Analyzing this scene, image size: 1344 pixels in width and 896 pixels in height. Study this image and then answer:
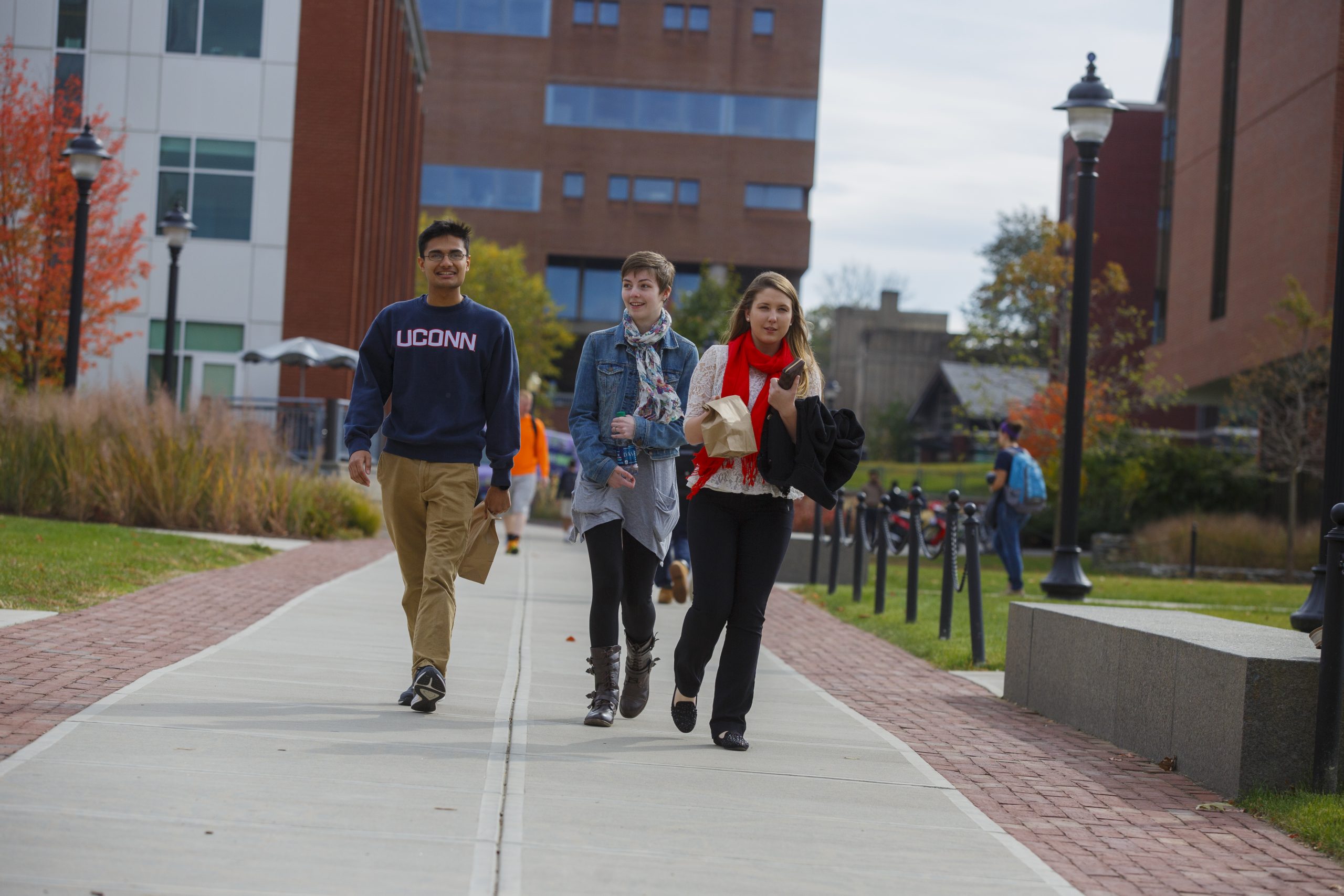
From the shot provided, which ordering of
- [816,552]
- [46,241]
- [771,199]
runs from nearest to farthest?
[816,552]
[46,241]
[771,199]

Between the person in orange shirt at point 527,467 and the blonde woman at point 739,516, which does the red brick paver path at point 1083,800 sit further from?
the person in orange shirt at point 527,467

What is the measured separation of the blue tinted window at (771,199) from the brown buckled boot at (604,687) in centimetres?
5136

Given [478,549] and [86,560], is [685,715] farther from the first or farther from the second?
[86,560]

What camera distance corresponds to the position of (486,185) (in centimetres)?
5706

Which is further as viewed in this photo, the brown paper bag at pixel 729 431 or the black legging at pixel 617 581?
the black legging at pixel 617 581

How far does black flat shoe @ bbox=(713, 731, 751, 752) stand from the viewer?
231 inches

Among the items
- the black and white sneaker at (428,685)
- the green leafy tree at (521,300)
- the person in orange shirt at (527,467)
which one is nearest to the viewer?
the black and white sneaker at (428,685)

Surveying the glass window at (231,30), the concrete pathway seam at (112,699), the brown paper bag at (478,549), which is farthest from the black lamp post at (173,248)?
the brown paper bag at (478,549)

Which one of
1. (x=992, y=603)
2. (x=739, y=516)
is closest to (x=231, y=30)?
(x=992, y=603)

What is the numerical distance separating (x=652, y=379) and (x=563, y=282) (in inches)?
2064

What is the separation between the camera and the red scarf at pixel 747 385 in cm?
575

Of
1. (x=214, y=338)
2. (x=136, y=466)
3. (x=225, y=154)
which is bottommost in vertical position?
(x=136, y=466)

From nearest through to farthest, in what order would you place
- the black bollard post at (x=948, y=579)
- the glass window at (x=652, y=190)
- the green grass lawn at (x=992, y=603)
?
the green grass lawn at (x=992, y=603)
the black bollard post at (x=948, y=579)
the glass window at (x=652, y=190)

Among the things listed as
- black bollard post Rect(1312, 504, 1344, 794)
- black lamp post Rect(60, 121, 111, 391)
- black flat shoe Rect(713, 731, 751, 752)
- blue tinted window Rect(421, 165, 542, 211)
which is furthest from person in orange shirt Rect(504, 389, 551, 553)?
blue tinted window Rect(421, 165, 542, 211)
